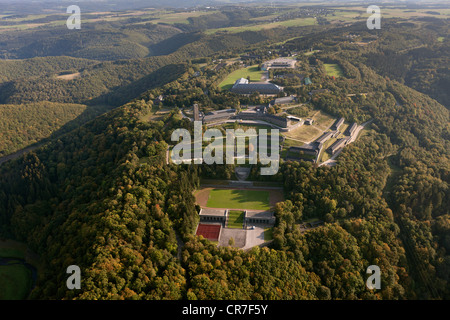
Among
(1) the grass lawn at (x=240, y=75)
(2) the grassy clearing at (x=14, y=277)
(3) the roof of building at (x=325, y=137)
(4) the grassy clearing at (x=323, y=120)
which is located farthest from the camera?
(1) the grass lawn at (x=240, y=75)

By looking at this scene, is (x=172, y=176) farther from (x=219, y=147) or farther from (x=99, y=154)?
(x=99, y=154)

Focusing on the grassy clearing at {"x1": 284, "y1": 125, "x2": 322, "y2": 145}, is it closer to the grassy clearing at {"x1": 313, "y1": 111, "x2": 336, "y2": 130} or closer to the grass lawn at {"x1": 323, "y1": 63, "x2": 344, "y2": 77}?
the grassy clearing at {"x1": 313, "y1": 111, "x2": 336, "y2": 130}

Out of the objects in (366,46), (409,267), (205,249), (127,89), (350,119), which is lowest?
(409,267)

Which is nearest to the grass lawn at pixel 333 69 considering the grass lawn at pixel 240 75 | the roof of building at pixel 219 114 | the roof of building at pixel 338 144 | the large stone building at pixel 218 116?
the grass lawn at pixel 240 75

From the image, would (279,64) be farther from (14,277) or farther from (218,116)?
(14,277)

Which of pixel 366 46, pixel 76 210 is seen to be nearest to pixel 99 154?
pixel 76 210

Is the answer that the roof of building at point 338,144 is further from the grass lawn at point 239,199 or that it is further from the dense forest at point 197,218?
the grass lawn at point 239,199
